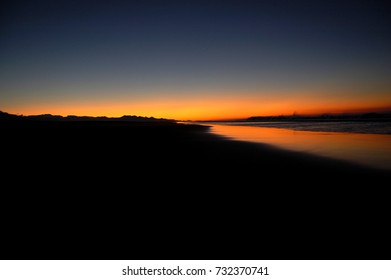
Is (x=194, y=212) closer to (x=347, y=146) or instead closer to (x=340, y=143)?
(x=347, y=146)

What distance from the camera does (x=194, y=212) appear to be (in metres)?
4.41

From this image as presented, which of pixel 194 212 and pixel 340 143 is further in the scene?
pixel 340 143

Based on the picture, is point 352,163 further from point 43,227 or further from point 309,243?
point 43,227

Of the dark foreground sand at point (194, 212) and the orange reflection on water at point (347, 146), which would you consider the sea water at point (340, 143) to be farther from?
the dark foreground sand at point (194, 212)

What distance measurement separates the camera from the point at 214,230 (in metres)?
3.76

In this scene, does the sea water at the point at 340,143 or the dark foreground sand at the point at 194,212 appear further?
the sea water at the point at 340,143

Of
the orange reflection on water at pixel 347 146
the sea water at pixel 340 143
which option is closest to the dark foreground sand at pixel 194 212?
the orange reflection on water at pixel 347 146

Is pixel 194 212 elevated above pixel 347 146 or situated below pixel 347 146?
below

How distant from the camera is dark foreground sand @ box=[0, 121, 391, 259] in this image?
3355 millimetres

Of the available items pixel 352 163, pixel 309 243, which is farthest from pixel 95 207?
pixel 352 163

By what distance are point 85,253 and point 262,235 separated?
2.51 m

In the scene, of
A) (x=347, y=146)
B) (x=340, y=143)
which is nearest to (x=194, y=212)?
(x=347, y=146)

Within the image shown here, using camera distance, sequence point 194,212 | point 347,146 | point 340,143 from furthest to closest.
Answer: point 340,143 → point 347,146 → point 194,212

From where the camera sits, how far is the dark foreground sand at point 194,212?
11.0 feet
